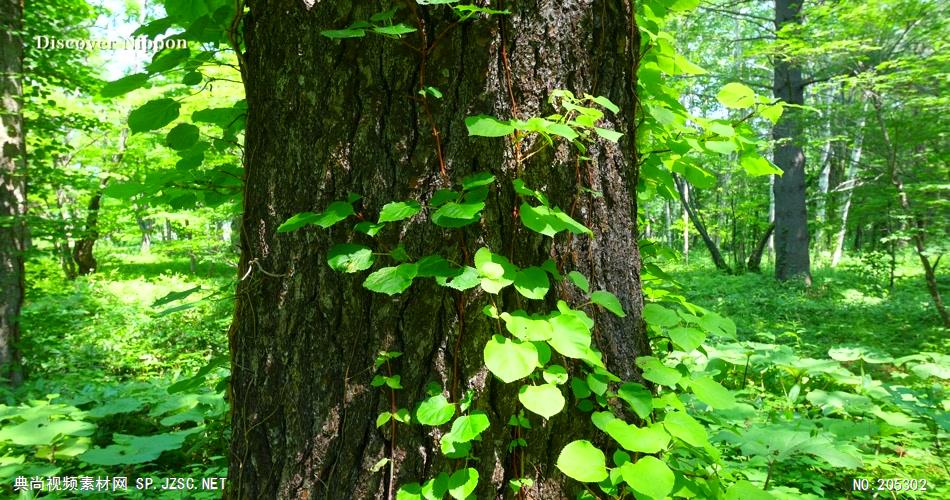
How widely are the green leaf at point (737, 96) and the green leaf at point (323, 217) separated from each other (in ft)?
3.14

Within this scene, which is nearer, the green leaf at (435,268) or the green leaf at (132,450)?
the green leaf at (435,268)

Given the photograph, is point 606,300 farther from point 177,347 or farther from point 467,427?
point 177,347

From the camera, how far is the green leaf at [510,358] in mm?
867

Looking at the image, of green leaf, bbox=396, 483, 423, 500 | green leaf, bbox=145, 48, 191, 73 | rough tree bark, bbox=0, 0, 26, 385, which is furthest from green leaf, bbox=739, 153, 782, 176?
rough tree bark, bbox=0, 0, 26, 385

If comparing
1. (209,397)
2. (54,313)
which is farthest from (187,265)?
(209,397)

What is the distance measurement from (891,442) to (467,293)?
2.55m

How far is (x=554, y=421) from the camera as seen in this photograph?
109 centimetres

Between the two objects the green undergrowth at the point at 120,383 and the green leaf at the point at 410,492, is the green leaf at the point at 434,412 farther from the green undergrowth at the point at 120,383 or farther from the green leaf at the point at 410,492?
the green undergrowth at the point at 120,383

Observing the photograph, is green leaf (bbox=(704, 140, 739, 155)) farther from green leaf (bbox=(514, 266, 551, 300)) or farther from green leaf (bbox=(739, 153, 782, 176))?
green leaf (bbox=(514, 266, 551, 300))

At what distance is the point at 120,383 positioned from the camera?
13.7 ft

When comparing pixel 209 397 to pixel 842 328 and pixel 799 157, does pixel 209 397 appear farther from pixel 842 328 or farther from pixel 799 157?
pixel 799 157

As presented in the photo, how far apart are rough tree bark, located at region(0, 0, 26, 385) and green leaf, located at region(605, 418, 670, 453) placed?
18.3 ft

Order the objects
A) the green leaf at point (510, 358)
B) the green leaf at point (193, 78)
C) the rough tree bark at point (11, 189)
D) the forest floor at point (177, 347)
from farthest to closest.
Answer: the rough tree bark at point (11, 189), the forest floor at point (177, 347), the green leaf at point (193, 78), the green leaf at point (510, 358)

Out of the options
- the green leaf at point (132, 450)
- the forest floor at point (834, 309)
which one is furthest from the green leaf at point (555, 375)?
the forest floor at point (834, 309)
